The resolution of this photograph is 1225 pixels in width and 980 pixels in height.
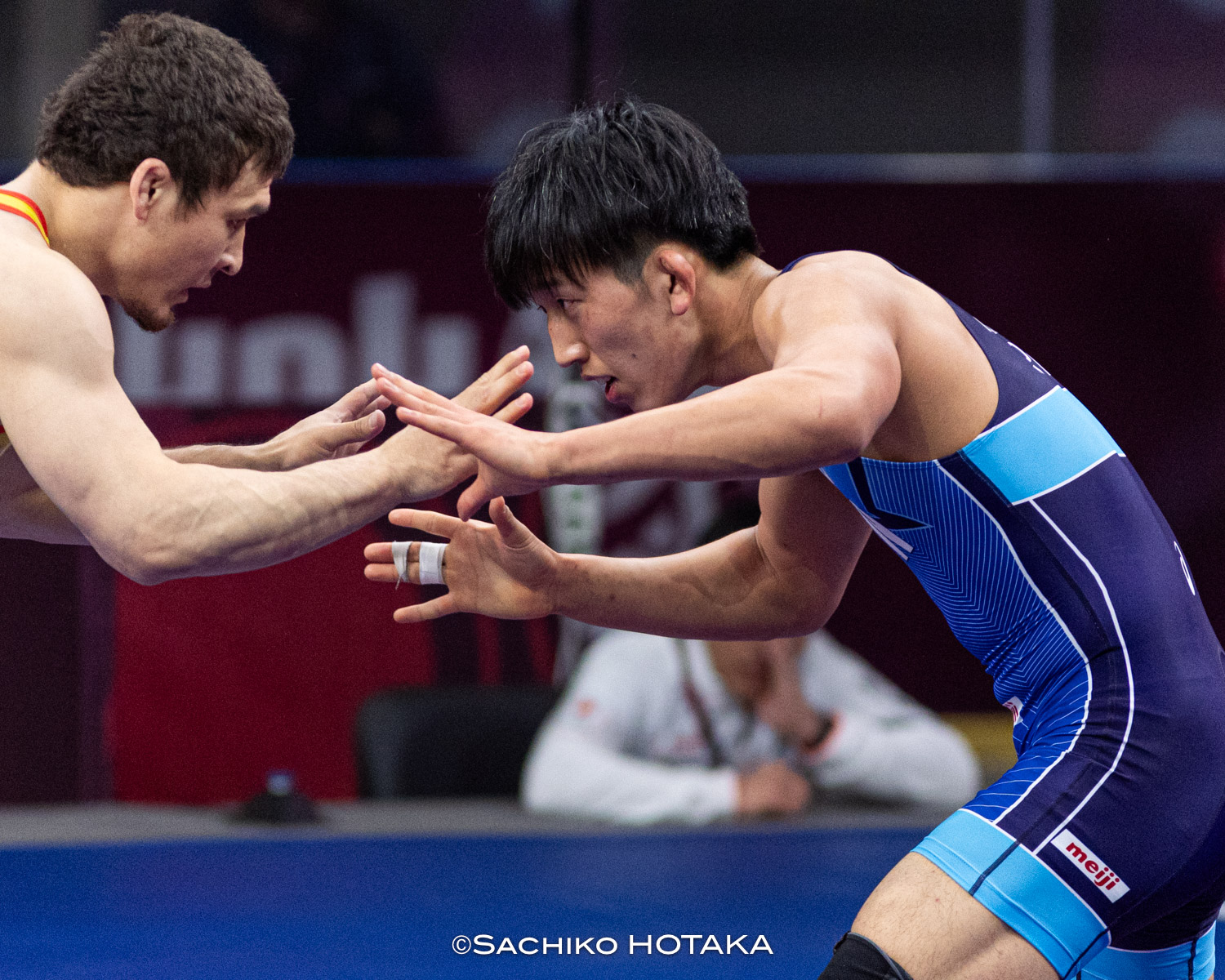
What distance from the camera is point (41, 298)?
1853 mm

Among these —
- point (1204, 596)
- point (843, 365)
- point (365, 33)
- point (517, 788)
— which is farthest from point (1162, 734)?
point (365, 33)

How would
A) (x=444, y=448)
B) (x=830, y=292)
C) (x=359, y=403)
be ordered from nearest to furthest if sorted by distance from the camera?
(x=830, y=292), (x=444, y=448), (x=359, y=403)

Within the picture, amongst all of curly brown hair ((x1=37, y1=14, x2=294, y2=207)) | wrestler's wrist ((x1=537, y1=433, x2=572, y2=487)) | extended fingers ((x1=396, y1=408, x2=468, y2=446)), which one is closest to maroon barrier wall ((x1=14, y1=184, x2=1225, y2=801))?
curly brown hair ((x1=37, y1=14, x2=294, y2=207))

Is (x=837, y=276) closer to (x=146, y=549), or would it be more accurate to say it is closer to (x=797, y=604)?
(x=797, y=604)

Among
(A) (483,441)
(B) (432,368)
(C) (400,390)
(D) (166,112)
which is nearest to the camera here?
(A) (483,441)

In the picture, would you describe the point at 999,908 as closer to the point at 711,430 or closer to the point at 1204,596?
the point at 711,430

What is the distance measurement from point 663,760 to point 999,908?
254cm

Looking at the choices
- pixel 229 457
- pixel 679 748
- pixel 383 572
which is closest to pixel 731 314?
pixel 383 572

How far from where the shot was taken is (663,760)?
4.22m

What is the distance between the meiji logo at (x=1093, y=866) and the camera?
1.75 m

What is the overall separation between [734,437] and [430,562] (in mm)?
834

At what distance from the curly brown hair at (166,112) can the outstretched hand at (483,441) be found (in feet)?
1.38

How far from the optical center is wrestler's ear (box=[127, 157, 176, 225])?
205 cm

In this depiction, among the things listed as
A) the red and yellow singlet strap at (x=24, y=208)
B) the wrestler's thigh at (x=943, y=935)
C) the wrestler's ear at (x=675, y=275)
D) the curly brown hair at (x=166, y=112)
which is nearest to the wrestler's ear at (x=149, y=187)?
the curly brown hair at (x=166, y=112)
